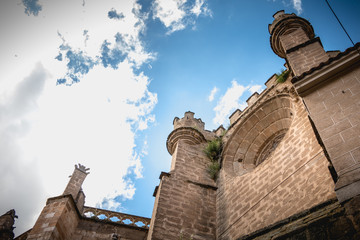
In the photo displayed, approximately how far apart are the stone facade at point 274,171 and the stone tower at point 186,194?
0.03 meters

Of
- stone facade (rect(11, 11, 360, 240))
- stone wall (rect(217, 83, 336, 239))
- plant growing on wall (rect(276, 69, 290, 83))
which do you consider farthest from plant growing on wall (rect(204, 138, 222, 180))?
plant growing on wall (rect(276, 69, 290, 83))

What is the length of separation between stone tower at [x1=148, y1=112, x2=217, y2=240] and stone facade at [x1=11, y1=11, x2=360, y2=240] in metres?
0.03

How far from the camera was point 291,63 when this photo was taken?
241 inches

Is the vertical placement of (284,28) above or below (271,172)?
above

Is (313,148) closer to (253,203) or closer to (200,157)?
(253,203)

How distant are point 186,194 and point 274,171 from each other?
251cm

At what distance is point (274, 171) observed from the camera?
605 centimetres

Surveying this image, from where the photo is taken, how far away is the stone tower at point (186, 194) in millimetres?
6488

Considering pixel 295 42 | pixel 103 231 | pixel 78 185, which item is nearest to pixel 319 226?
pixel 295 42

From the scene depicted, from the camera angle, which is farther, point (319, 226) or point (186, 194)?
point (186, 194)

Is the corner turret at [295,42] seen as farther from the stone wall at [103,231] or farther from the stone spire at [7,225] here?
the stone spire at [7,225]

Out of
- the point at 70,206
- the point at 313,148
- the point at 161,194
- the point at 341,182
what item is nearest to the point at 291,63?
the point at 313,148

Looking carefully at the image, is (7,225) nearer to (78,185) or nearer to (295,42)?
(78,185)

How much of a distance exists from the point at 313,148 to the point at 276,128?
9.11ft
